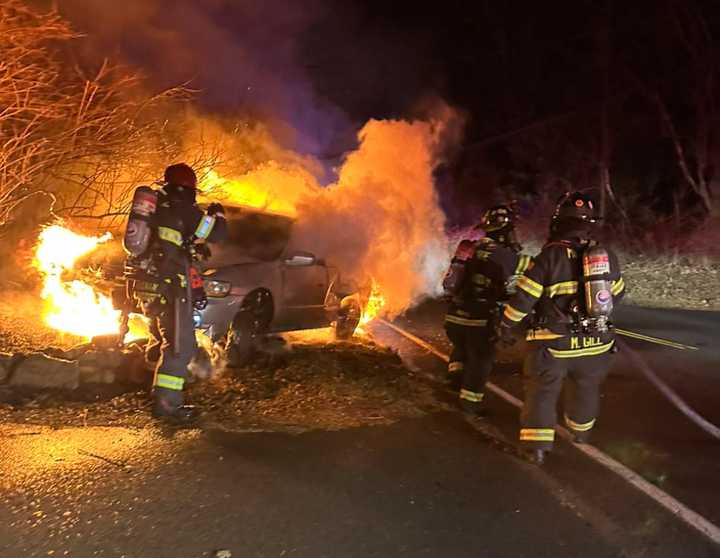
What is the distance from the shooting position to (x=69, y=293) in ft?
21.6

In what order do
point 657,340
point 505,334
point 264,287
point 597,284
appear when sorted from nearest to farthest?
point 597,284 → point 505,334 → point 264,287 → point 657,340

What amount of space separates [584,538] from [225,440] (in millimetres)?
2326

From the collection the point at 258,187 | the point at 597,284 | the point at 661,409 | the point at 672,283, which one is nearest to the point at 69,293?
the point at 258,187

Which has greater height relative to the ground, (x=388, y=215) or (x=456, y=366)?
(x=388, y=215)

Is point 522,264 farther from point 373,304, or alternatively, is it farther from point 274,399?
point 373,304

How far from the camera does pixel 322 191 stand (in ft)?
31.2

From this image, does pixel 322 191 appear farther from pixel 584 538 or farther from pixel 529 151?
pixel 529 151

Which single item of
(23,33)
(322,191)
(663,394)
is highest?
(23,33)

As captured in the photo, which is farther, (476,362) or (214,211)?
(476,362)

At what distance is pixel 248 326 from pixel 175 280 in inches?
72.2

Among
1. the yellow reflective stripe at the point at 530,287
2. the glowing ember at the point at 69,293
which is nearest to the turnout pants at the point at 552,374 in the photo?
the yellow reflective stripe at the point at 530,287

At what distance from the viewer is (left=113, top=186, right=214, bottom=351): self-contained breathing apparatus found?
468 centimetres

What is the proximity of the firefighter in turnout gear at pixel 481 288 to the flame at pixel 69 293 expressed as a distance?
10.4 feet

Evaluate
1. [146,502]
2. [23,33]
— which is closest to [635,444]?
[146,502]
